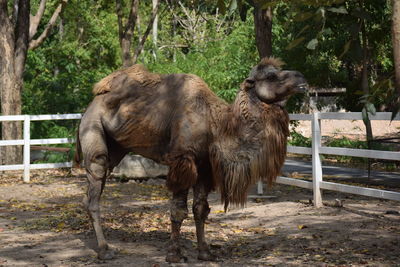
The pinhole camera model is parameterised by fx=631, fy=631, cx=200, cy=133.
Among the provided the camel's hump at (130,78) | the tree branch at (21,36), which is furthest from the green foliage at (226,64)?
the camel's hump at (130,78)

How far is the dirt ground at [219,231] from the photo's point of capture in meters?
7.00

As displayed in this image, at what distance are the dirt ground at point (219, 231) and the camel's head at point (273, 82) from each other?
1.80 metres

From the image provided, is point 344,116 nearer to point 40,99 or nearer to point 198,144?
point 198,144

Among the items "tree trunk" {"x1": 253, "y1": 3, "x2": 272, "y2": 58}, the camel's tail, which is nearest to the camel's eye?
the camel's tail

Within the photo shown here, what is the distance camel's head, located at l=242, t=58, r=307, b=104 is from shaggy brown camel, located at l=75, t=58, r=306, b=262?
11 millimetres

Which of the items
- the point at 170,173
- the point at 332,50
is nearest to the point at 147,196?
the point at 170,173

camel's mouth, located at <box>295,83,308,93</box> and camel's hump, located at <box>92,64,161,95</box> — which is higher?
camel's hump, located at <box>92,64,161,95</box>

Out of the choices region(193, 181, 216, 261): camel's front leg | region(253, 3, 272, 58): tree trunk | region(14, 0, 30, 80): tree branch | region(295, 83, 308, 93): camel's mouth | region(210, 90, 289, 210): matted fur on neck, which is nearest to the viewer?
region(295, 83, 308, 93): camel's mouth

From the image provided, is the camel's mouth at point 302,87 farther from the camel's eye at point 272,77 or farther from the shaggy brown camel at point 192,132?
the camel's eye at point 272,77

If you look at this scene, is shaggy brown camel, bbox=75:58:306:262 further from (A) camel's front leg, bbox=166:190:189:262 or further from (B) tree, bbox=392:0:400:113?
(B) tree, bbox=392:0:400:113

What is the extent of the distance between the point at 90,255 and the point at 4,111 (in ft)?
30.5

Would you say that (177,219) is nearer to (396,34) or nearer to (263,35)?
(396,34)

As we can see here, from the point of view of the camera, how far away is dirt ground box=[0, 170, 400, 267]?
700cm

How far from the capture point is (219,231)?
28.4 ft
